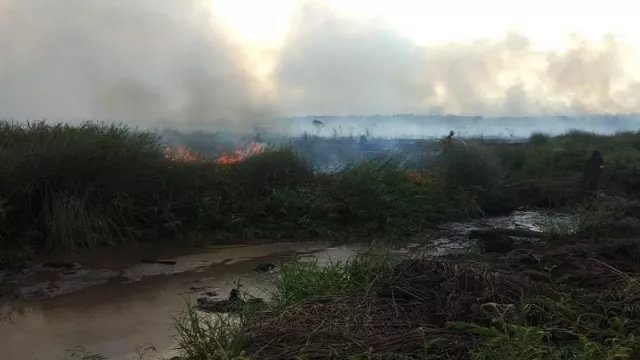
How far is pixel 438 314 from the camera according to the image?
5395mm

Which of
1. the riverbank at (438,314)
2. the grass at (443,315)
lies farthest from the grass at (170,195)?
the grass at (443,315)

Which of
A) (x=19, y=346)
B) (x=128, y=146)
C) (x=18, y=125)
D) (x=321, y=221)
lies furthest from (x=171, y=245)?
(x=19, y=346)

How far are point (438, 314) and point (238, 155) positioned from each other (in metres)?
8.84

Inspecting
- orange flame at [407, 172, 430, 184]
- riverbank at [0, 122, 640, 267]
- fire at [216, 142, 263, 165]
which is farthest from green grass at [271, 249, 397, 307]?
orange flame at [407, 172, 430, 184]

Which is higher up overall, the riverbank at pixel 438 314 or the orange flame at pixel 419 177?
the orange flame at pixel 419 177

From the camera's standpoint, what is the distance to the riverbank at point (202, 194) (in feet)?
33.8

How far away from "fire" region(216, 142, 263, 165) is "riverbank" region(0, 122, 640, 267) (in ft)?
0.65

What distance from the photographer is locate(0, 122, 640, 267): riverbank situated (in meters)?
10.3

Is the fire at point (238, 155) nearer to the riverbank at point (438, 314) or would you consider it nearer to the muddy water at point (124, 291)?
the muddy water at point (124, 291)

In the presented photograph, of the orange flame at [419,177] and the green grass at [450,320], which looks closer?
the green grass at [450,320]

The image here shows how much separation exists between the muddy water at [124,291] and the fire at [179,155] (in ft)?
7.10

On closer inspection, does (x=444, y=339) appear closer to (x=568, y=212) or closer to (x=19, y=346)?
(x=19, y=346)

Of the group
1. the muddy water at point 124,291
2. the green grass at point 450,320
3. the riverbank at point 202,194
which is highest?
the riverbank at point 202,194

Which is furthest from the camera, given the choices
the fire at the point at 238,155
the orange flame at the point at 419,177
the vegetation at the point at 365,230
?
the orange flame at the point at 419,177
